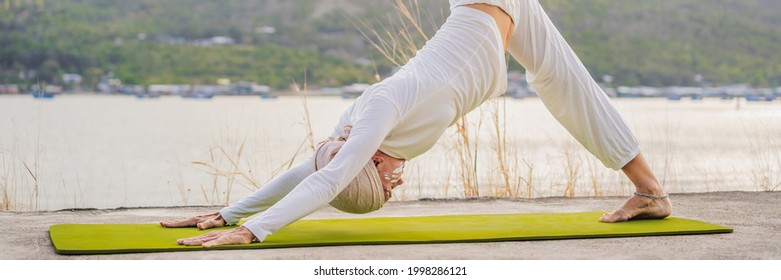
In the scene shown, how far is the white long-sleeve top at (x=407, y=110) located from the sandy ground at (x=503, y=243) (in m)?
0.17

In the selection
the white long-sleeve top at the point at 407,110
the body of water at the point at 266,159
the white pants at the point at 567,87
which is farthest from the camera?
the body of water at the point at 266,159

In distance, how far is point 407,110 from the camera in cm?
318

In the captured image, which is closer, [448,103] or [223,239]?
[223,239]

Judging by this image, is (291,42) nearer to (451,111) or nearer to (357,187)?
(451,111)

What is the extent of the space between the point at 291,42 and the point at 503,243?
37.4 meters

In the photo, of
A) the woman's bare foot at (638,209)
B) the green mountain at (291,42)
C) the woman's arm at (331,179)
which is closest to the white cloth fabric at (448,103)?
the woman's arm at (331,179)

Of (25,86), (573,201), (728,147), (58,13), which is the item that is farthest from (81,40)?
(573,201)

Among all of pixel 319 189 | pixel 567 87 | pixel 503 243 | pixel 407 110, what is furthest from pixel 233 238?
pixel 567 87

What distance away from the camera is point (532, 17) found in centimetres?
356

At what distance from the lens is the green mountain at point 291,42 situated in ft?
121

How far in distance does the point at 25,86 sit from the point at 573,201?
4445 centimetres

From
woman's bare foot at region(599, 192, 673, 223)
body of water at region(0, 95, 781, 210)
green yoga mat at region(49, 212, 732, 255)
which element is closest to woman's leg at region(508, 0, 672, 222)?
woman's bare foot at region(599, 192, 673, 223)

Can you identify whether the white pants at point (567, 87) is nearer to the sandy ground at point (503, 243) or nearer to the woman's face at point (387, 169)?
the sandy ground at point (503, 243)

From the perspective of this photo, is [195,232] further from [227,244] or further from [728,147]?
[728,147]
